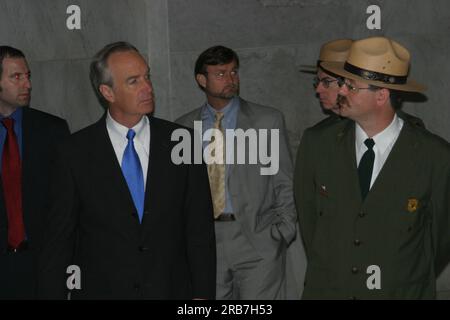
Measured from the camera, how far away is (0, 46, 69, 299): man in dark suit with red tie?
641 centimetres

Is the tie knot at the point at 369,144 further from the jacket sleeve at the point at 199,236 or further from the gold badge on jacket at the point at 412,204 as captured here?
the jacket sleeve at the point at 199,236

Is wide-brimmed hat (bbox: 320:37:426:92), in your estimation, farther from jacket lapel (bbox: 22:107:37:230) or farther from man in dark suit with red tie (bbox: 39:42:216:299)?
jacket lapel (bbox: 22:107:37:230)

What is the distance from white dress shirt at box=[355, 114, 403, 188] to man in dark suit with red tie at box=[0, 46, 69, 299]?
2.28 meters

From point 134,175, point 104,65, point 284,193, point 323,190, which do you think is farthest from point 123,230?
point 284,193

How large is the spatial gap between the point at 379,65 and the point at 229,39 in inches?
109

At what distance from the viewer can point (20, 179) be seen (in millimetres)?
6480

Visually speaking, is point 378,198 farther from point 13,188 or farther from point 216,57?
point 13,188

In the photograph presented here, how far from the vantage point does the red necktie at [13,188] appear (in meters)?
6.41

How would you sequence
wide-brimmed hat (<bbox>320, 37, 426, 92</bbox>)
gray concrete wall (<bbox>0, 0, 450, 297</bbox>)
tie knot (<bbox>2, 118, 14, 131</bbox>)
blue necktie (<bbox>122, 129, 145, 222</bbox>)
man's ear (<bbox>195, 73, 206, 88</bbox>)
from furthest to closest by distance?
gray concrete wall (<bbox>0, 0, 450, 297</bbox>), man's ear (<bbox>195, 73, 206, 88</bbox>), tie knot (<bbox>2, 118, 14, 131</bbox>), wide-brimmed hat (<bbox>320, 37, 426, 92</bbox>), blue necktie (<bbox>122, 129, 145, 222</bbox>)

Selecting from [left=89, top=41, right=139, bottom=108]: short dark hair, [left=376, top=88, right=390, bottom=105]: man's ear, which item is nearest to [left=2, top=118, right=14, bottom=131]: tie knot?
[left=89, top=41, right=139, bottom=108]: short dark hair

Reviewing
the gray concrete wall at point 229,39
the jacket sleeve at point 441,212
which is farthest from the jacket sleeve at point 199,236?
the gray concrete wall at point 229,39

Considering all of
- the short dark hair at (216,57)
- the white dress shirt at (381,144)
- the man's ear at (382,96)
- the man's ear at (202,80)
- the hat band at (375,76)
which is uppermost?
the short dark hair at (216,57)

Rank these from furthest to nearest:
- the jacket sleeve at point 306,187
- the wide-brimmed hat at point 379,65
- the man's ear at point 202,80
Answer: the man's ear at point 202,80 < the jacket sleeve at point 306,187 < the wide-brimmed hat at point 379,65

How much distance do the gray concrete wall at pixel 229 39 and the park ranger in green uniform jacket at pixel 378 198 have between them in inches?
99.0
